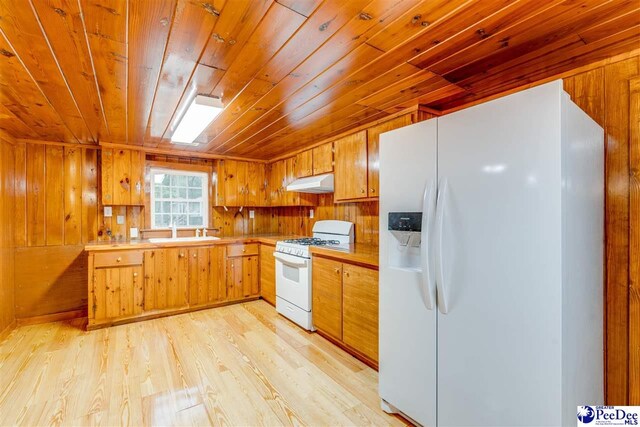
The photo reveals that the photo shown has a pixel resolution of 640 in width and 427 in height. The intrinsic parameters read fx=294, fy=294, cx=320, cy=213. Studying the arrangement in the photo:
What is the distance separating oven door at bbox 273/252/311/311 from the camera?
3.15 m

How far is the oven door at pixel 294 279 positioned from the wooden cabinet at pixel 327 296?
0.08 m

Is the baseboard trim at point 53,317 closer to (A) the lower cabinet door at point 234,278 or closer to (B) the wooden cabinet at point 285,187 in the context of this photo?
(A) the lower cabinet door at point 234,278

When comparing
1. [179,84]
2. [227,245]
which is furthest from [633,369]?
[227,245]

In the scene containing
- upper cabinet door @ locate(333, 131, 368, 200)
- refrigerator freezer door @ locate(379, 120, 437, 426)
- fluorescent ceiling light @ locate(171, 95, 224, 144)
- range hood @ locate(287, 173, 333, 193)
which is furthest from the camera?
range hood @ locate(287, 173, 333, 193)

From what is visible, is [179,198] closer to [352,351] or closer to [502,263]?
[352,351]

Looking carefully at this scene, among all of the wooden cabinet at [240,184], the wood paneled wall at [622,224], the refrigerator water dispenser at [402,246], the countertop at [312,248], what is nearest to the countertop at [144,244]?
the countertop at [312,248]

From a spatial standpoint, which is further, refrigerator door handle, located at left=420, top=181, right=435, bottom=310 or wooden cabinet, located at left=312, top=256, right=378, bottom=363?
wooden cabinet, located at left=312, top=256, right=378, bottom=363

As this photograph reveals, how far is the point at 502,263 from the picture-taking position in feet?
4.34

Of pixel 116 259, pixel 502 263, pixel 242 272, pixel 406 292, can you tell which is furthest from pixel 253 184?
pixel 502 263

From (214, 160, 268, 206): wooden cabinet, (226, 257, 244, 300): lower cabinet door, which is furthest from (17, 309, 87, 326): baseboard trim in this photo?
(214, 160, 268, 206): wooden cabinet

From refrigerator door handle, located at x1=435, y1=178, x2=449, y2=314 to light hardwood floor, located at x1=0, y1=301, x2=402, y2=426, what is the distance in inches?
35.7

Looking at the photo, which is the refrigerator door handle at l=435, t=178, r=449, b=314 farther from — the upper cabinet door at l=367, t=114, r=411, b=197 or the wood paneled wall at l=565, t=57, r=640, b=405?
the upper cabinet door at l=367, t=114, r=411, b=197

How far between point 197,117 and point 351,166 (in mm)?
1518

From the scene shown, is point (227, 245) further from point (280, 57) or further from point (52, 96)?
point (280, 57)
